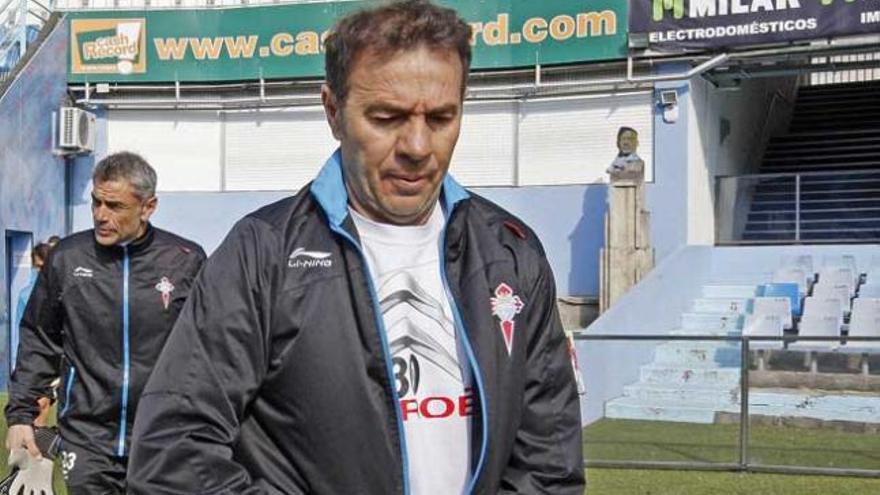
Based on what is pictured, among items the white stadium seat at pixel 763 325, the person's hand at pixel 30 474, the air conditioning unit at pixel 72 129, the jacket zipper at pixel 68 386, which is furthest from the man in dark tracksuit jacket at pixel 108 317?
the air conditioning unit at pixel 72 129

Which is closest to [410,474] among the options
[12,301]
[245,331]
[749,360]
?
[245,331]

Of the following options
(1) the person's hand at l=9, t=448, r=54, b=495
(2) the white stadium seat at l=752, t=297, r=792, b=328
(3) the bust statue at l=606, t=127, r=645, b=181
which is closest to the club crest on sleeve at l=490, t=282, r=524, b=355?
(1) the person's hand at l=9, t=448, r=54, b=495

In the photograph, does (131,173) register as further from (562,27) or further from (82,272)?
(562,27)

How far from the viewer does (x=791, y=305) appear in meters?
15.9

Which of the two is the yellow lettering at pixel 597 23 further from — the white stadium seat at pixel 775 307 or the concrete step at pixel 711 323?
the white stadium seat at pixel 775 307

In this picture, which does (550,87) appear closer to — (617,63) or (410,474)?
(617,63)

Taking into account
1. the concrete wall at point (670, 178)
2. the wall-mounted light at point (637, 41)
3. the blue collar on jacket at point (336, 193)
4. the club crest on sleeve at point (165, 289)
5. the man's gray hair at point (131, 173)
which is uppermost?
the wall-mounted light at point (637, 41)

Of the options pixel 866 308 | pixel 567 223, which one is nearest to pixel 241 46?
pixel 567 223

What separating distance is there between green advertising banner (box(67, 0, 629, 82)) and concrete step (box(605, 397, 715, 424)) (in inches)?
372

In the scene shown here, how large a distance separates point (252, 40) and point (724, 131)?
8.53 meters

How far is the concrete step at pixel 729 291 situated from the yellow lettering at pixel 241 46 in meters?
9.26

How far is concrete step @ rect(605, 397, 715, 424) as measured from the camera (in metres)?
11.3

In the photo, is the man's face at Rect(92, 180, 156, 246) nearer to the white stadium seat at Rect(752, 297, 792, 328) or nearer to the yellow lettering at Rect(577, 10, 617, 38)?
the white stadium seat at Rect(752, 297, 792, 328)

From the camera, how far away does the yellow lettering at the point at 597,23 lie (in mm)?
19484
